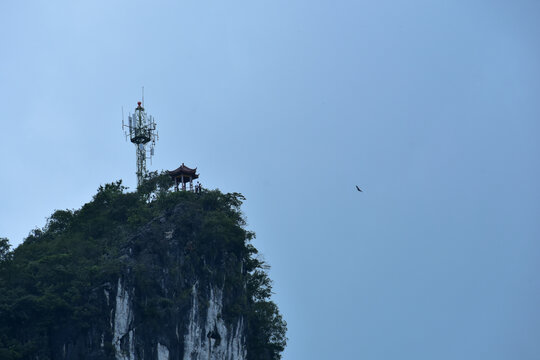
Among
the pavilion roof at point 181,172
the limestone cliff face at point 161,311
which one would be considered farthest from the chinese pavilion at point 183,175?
the limestone cliff face at point 161,311

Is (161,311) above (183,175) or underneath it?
underneath

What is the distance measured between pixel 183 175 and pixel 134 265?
9.19 m

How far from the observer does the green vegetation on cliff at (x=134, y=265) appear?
32.4m

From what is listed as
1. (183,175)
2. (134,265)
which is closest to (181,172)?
(183,175)

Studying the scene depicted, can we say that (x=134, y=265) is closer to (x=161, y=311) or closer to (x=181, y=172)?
(x=161, y=311)

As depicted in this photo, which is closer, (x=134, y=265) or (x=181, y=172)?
(x=134, y=265)

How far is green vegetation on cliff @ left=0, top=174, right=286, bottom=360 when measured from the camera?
3238 centimetres

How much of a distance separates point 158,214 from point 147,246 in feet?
9.75

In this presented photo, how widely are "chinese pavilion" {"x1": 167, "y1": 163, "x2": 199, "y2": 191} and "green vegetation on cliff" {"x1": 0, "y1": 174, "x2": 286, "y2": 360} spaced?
0.89 meters

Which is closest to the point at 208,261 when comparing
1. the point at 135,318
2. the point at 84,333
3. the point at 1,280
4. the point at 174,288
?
the point at 174,288

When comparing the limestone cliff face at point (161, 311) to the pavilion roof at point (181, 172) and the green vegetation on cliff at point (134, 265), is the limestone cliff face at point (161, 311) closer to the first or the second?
the green vegetation on cliff at point (134, 265)

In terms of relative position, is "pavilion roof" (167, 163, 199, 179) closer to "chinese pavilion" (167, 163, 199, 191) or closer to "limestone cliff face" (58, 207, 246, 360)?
"chinese pavilion" (167, 163, 199, 191)

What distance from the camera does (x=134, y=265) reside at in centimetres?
3462

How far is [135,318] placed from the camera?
33875mm
